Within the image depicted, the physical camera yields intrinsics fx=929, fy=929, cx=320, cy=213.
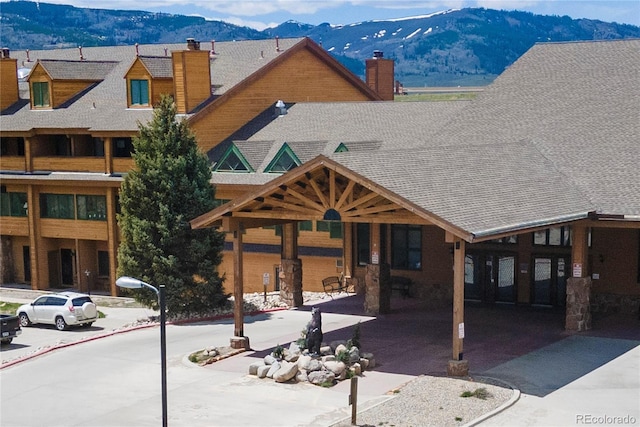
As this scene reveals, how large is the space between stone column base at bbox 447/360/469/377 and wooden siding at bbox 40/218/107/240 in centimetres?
2432

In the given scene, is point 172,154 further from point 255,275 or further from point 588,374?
point 588,374

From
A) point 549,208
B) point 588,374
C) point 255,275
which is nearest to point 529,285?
point 549,208

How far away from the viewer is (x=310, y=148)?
38438 mm

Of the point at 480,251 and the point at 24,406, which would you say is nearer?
the point at 24,406

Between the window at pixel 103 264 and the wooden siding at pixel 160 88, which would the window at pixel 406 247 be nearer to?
the wooden siding at pixel 160 88

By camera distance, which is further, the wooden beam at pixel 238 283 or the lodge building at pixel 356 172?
the wooden beam at pixel 238 283

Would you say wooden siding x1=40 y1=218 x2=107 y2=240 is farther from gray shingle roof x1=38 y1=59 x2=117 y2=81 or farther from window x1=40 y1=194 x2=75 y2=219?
gray shingle roof x1=38 y1=59 x2=117 y2=81

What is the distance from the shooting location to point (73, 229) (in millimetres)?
43906

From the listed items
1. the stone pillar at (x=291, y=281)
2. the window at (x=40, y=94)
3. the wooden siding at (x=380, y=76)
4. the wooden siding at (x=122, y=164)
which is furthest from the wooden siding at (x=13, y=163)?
the wooden siding at (x=380, y=76)

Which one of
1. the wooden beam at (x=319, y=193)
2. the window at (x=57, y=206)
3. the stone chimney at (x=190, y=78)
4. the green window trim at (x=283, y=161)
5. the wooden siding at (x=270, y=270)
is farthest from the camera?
the window at (x=57, y=206)

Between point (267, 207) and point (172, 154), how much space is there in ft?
26.9

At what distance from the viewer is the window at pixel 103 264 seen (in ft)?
147

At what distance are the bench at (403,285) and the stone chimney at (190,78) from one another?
13.7 m

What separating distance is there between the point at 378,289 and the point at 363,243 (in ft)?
17.4
